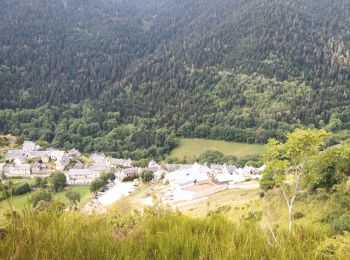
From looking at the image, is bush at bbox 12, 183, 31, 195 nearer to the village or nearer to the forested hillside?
the village

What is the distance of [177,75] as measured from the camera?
124 m

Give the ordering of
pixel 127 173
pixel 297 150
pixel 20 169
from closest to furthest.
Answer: pixel 297 150
pixel 127 173
pixel 20 169

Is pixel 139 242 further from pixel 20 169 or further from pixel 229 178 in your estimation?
pixel 20 169

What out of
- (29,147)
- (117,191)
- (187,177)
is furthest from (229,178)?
(29,147)

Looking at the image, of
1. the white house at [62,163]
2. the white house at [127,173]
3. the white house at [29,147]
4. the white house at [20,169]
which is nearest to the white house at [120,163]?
the white house at [62,163]

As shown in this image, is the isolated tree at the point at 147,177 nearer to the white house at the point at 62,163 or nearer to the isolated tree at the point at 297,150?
the white house at the point at 62,163

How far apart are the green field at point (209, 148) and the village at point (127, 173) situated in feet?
47.9

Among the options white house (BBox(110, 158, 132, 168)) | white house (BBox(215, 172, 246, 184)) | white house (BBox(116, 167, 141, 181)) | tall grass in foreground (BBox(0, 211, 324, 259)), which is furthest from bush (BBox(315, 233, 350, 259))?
white house (BBox(110, 158, 132, 168))

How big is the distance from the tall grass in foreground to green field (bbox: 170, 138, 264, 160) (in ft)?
240

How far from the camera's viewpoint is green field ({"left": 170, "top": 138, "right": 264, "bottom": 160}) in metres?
78.4

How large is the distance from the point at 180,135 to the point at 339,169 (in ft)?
230

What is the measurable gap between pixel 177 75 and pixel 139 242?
123020 millimetres

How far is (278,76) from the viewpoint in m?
113

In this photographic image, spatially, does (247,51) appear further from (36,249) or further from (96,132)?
(36,249)
